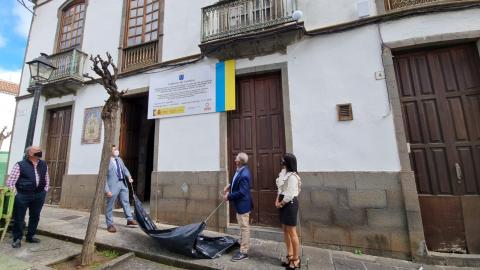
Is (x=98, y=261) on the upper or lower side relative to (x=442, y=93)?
lower

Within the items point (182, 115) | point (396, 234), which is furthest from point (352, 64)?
point (182, 115)

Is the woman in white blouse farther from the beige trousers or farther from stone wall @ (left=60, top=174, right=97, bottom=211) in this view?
stone wall @ (left=60, top=174, right=97, bottom=211)

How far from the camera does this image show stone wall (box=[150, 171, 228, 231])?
5520mm

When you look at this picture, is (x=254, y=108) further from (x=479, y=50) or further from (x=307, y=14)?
(x=479, y=50)

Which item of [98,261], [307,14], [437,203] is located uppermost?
[307,14]

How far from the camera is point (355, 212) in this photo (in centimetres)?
447

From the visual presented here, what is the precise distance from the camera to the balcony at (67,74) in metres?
7.79

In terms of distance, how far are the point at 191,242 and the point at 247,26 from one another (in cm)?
457

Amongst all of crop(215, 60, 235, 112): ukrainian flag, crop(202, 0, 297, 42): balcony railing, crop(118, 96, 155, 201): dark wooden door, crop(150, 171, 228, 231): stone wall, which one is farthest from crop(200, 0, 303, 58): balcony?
crop(118, 96, 155, 201): dark wooden door

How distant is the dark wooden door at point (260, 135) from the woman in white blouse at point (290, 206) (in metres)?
1.67

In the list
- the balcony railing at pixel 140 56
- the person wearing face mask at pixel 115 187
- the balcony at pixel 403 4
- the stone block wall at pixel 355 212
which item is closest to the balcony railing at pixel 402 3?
the balcony at pixel 403 4

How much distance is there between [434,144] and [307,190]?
2.37 meters

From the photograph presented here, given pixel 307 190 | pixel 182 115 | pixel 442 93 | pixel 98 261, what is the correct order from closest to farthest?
pixel 98 261
pixel 442 93
pixel 307 190
pixel 182 115

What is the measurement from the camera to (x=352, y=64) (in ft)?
16.1
